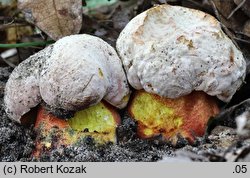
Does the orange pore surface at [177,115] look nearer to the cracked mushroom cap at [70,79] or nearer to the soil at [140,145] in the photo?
the soil at [140,145]

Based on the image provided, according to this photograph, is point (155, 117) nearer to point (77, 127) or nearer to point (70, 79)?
point (77, 127)
